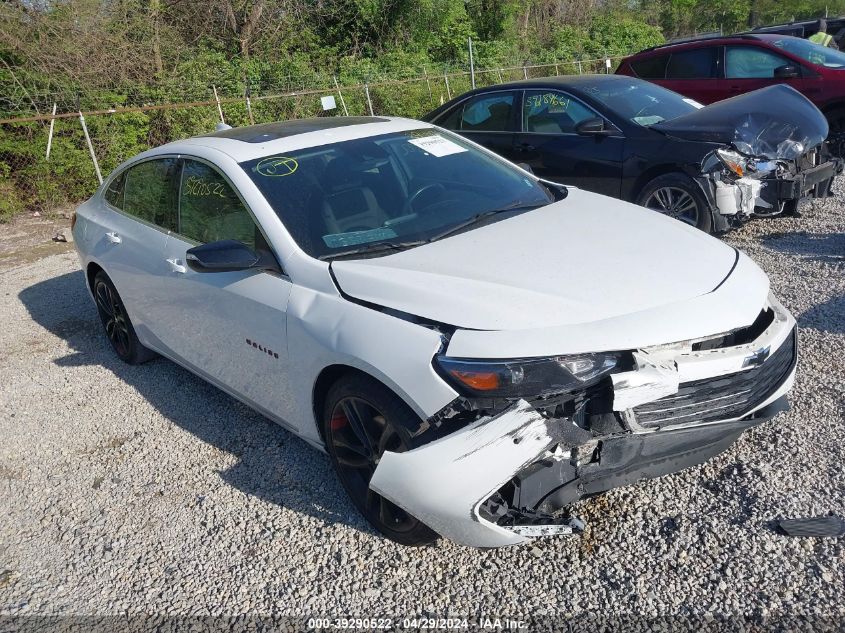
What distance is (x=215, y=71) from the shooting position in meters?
15.9

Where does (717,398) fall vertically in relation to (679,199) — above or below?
above

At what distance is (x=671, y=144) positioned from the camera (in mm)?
6281

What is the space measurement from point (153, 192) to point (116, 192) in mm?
718

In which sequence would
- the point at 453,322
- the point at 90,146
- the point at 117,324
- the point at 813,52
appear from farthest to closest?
the point at 90,146, the point at 813,52, the point at 117,324, the point at 453,322

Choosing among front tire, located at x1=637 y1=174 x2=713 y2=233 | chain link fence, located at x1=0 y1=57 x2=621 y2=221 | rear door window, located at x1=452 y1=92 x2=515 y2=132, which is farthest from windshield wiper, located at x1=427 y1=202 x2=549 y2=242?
chain link fence, located at x1=0 y1=57 x2=621 y2=221

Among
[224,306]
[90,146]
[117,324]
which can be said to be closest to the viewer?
[224,306]

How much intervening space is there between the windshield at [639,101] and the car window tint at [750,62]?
111 inches

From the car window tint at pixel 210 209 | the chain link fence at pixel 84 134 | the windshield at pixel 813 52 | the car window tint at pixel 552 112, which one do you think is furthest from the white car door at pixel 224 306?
the windshield at pixel 813 52

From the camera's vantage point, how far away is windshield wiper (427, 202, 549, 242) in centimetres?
348

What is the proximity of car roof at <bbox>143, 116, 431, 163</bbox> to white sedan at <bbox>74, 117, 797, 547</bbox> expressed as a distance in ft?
0.07

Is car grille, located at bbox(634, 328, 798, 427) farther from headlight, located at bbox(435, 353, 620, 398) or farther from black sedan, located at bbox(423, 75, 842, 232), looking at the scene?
black sedan, located at bbox(423, 75, 842, 232)

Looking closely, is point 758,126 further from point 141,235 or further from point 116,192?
point 116,192

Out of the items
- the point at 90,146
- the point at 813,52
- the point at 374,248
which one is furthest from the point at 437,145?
the point at 90,146

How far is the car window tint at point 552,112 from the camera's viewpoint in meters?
6.93
